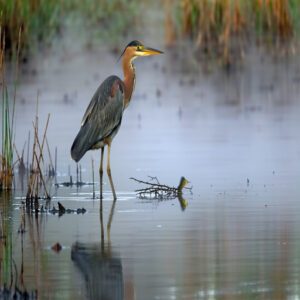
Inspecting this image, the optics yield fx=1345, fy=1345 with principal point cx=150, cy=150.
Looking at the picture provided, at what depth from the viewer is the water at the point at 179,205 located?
692 centimetres

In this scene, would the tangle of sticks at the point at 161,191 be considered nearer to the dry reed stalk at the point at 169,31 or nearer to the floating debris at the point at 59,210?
the floating debris at the point at 59,210

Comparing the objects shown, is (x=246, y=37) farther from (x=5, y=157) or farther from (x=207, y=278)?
(x=207, y=278)

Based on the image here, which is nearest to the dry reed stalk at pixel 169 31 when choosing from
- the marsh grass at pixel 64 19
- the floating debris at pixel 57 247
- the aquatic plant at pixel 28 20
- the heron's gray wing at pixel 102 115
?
the marsh grass at pixel 64 19

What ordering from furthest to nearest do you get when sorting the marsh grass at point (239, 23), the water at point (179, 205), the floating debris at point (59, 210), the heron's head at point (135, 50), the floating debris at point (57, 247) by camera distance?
the marsh grass at point (239, 23), the heron's head at point (135, 50), the floating debris at point (59, 210), the floating debris at point (57, 247), the water at point (179, 205)

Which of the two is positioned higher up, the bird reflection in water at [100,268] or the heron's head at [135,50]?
the heron's head at [135,50]

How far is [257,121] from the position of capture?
15.1 m

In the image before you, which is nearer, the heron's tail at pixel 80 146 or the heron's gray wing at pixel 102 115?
the heron's tail at pixel 80 146

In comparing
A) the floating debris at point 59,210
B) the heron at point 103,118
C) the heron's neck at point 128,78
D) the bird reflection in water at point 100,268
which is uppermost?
the heron's neck at point 128,78

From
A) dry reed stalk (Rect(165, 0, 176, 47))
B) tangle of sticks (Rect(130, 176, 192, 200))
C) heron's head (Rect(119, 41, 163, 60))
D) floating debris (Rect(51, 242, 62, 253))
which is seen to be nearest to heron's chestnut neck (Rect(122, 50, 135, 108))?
heron's head (Rect(119, 41, 163, 60))

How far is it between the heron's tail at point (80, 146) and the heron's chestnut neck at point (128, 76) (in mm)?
948

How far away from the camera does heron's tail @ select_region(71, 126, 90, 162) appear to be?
1056 centimetres

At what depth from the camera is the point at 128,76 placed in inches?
471

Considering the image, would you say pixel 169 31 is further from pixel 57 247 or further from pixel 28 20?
pixel 57 247

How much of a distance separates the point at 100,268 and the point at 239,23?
14.1 metres
